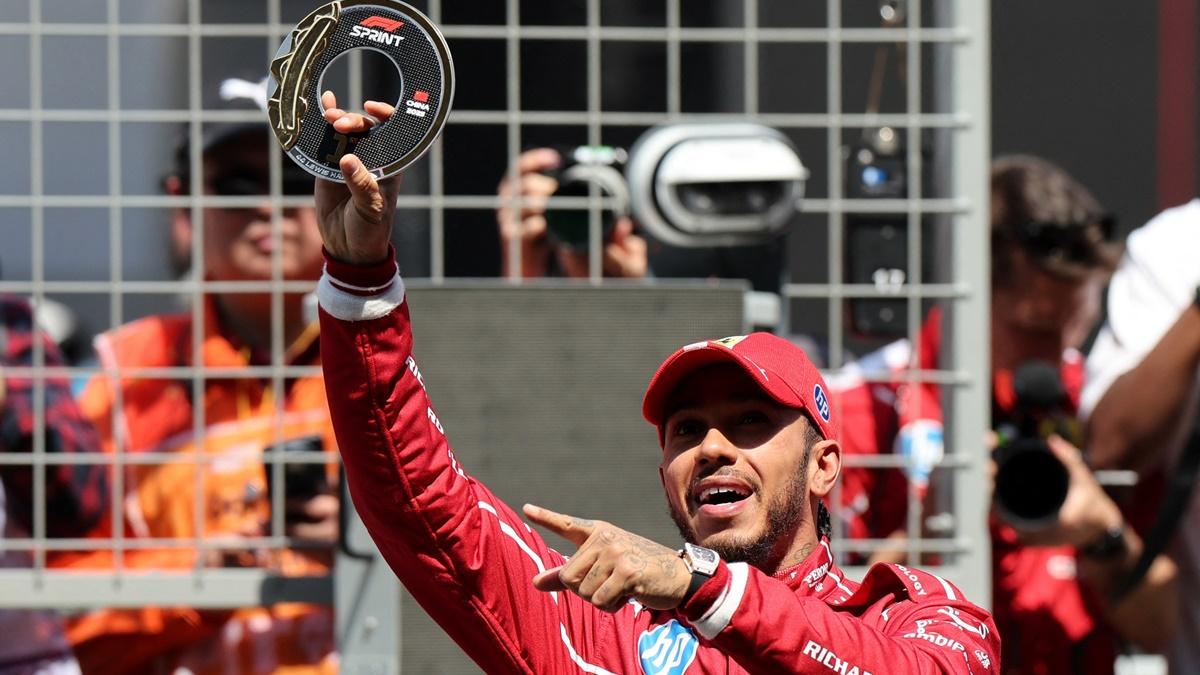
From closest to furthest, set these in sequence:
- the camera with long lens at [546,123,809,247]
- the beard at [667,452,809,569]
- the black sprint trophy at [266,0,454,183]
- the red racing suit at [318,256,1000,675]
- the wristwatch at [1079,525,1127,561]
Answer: the red racing suit at [318,256,1000,675] → the black sprint trophy at [266,0,454,183] → the beard at [667,452,809,569] → the camera with long lens at [546,123,809,247] → the wristwatch at [1079,525,1127,561]

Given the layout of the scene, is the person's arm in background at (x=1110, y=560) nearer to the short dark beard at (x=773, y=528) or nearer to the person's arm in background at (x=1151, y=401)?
the person's arm in background at (x=1151, y=401)

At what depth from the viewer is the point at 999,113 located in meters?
6.16

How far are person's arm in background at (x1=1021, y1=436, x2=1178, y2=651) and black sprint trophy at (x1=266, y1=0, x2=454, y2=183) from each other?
1724mm

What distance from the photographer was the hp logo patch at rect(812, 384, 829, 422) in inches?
94.3

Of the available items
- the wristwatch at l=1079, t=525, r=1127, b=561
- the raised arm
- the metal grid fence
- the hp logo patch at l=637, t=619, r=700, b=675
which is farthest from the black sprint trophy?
the wristwatch at l=1079, t=525, r=1127, b=561

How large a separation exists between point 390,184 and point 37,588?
146 cm

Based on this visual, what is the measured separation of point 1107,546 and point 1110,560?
0.06 metres

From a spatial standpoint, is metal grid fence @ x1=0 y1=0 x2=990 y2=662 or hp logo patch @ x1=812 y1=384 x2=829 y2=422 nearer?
hp logo patch @ x1=812 y1=384 x2=829 y2=422

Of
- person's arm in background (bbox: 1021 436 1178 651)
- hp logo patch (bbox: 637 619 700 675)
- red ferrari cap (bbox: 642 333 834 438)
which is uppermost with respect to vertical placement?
red ferrari cap (bbox: 642 333 834 438)

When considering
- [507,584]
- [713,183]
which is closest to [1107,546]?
[713,183]

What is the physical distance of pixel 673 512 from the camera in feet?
7.56

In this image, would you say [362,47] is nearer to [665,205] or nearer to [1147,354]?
[665,205]

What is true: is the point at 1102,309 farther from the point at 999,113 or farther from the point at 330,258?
the point at 330,258

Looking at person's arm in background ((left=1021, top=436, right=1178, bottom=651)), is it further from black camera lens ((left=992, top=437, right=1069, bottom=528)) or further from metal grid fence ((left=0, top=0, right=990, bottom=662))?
metal grid fence ((left=0, top=0, right=990, bottom=662))
